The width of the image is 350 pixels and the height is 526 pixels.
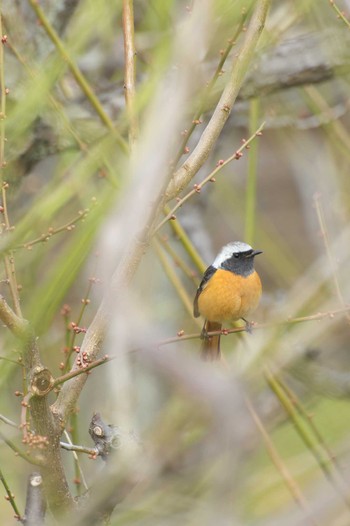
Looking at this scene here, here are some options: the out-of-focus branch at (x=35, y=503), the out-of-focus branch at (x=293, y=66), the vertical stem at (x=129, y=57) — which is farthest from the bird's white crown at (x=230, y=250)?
the out-of-focus branch at (x=35, y=503)

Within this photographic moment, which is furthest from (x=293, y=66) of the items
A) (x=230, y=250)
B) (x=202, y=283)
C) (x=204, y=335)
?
(x=204, y=335)

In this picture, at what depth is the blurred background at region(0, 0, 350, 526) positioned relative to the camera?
103cm

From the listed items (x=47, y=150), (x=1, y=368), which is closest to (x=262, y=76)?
(x=47, y=150)

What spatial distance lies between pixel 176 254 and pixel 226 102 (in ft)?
5.28

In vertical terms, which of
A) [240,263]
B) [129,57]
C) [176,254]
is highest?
[129,57]

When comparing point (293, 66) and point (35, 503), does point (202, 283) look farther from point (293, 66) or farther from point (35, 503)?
point (35, 503)

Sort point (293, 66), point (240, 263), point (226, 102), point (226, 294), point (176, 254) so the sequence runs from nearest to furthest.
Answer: point (226, 102) → point (226, 294) → point (240, 263) → point (176, 254) → point (293, 66)

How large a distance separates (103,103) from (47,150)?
12.9 inches

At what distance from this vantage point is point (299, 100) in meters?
5.25

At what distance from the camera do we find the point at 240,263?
3252 millimetres

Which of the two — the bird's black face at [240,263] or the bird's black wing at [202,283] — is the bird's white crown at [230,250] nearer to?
the bird's black face at [240,263]

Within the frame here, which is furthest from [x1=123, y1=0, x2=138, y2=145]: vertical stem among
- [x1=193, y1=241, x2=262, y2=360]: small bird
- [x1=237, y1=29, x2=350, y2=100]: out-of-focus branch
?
[x1=237, y1=29, x2=350, y2=100]: out-of-focus branch

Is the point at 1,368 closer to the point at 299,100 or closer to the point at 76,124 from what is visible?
the point at 76,124

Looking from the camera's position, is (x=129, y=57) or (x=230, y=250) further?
(x=230, y=250)
